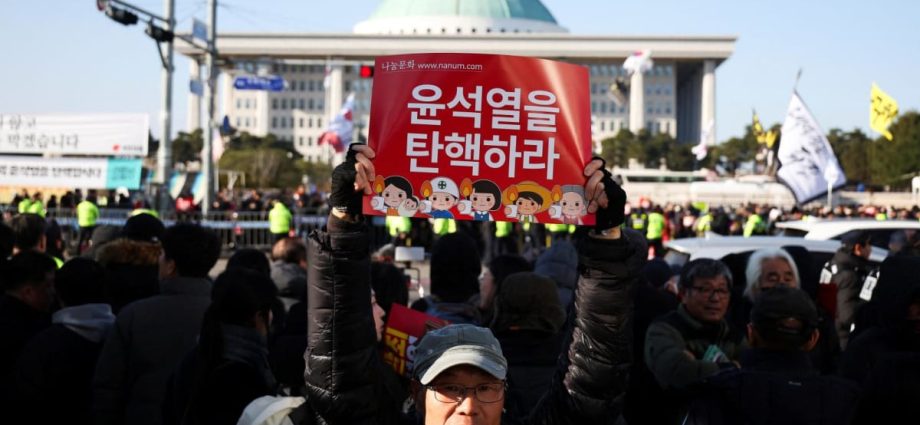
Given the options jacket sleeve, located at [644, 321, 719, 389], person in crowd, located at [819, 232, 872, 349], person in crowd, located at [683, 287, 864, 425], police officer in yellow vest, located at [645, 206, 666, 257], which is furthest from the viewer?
police officer in yellow vest, located at [645, 206, 666, 257]

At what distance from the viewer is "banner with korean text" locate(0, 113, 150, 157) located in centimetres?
2345

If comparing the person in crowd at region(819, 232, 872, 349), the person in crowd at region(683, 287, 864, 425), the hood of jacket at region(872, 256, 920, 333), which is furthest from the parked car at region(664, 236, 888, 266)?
the person in crowd at region(683, 287, 864, 425)

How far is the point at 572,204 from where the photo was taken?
275cm

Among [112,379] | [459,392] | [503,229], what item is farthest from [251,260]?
[503,229]

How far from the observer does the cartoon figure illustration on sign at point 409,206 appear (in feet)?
9.11

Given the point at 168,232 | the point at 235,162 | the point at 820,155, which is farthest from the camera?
the point at 235,162

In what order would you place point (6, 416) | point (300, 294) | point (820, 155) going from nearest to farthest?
point (6, 416), point (300, 294), point (820, 155)

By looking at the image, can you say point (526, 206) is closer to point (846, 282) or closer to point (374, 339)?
point (374, 339)

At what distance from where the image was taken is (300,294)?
6.06 m

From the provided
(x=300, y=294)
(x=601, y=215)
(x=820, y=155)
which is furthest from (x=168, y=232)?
(x=820, y=155)

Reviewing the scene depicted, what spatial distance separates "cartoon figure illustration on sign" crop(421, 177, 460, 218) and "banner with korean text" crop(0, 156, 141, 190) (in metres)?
19.2

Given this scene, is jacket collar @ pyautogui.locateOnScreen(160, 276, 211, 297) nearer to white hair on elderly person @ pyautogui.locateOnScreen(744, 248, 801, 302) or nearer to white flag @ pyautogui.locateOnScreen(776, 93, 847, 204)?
white hair on elderly person @ pyautogui.locateOnScreen(744, 248, 801, 302)

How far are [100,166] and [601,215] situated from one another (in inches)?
795

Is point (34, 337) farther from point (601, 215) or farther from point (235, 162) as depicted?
point (235, 162)
